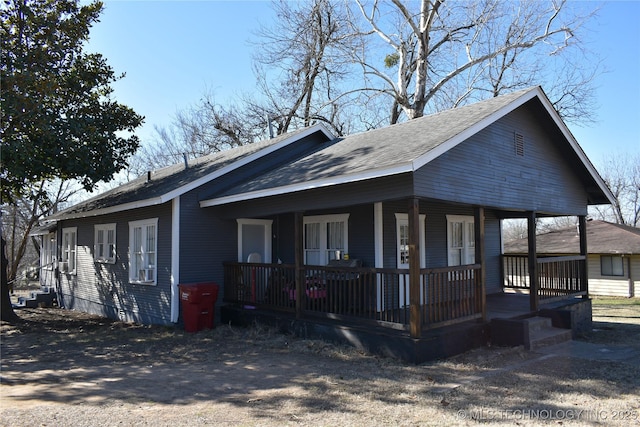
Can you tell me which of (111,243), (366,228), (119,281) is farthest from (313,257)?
(111,243)

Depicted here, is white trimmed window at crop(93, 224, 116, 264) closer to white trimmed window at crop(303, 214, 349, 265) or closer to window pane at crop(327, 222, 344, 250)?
white trimmed window at crop(303, 214, 349, 265)

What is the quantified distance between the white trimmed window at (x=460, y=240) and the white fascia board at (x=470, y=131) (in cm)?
394

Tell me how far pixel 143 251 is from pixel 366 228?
19.3ft

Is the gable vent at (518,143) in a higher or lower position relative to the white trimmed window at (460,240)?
higher

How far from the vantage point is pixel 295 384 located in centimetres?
678

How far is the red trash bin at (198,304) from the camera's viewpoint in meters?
10.9

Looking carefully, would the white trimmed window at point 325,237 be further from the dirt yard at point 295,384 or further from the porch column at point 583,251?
the porch column at point 583,251

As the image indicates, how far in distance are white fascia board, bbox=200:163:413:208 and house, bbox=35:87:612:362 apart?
1.0 inches

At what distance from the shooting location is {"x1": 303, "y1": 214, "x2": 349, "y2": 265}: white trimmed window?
11.9 meters

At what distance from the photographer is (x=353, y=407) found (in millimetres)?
5793

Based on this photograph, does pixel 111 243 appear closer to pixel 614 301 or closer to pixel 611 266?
pixel 614 301

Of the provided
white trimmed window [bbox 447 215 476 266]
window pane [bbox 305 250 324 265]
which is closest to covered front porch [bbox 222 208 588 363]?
window pane [bbox 305 250 324 265]

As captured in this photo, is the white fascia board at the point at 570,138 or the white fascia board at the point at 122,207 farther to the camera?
the white fascia board at the point at 122,207

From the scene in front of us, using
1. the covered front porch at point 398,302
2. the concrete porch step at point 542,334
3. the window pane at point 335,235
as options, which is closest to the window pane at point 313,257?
the window pane at point 335,235
